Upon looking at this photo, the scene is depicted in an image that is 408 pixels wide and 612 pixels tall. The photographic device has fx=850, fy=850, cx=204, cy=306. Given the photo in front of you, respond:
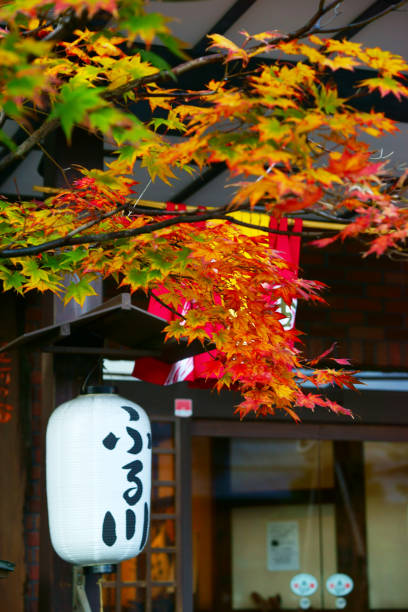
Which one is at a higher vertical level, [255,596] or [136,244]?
[136,244]

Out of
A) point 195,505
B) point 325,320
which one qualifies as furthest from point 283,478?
point 325,320

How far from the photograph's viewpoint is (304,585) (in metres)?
8.52

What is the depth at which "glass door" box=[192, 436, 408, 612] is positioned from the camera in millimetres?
8398

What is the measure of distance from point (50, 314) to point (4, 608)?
8.53 feet

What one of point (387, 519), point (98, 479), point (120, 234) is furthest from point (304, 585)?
point (120, 234)

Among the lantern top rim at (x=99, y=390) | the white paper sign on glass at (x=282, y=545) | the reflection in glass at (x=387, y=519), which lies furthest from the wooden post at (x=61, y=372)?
the reflection in glass at (x=387, y=519)

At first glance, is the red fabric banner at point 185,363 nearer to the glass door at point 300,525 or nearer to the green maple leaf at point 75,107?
the glass door at point 300,525

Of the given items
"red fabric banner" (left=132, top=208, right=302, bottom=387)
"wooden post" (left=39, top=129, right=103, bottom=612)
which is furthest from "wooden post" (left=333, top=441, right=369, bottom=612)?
"wooden post" (left=39, top=129, right=103, bottom=612)

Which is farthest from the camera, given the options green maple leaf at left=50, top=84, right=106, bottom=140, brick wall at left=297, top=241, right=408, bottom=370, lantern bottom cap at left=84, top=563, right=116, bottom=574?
brick wall at left=297, top=241, right=408, bottom=370

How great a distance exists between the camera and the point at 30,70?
2424 mm

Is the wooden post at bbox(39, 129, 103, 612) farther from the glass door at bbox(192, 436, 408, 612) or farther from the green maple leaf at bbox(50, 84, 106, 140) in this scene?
the glass door at bbox(192, 436, 408, 612)

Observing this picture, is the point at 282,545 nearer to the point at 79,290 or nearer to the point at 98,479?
the point at 98,479

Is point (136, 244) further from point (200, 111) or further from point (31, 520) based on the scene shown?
point (31, 520)

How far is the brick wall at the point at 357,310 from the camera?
783 cm
